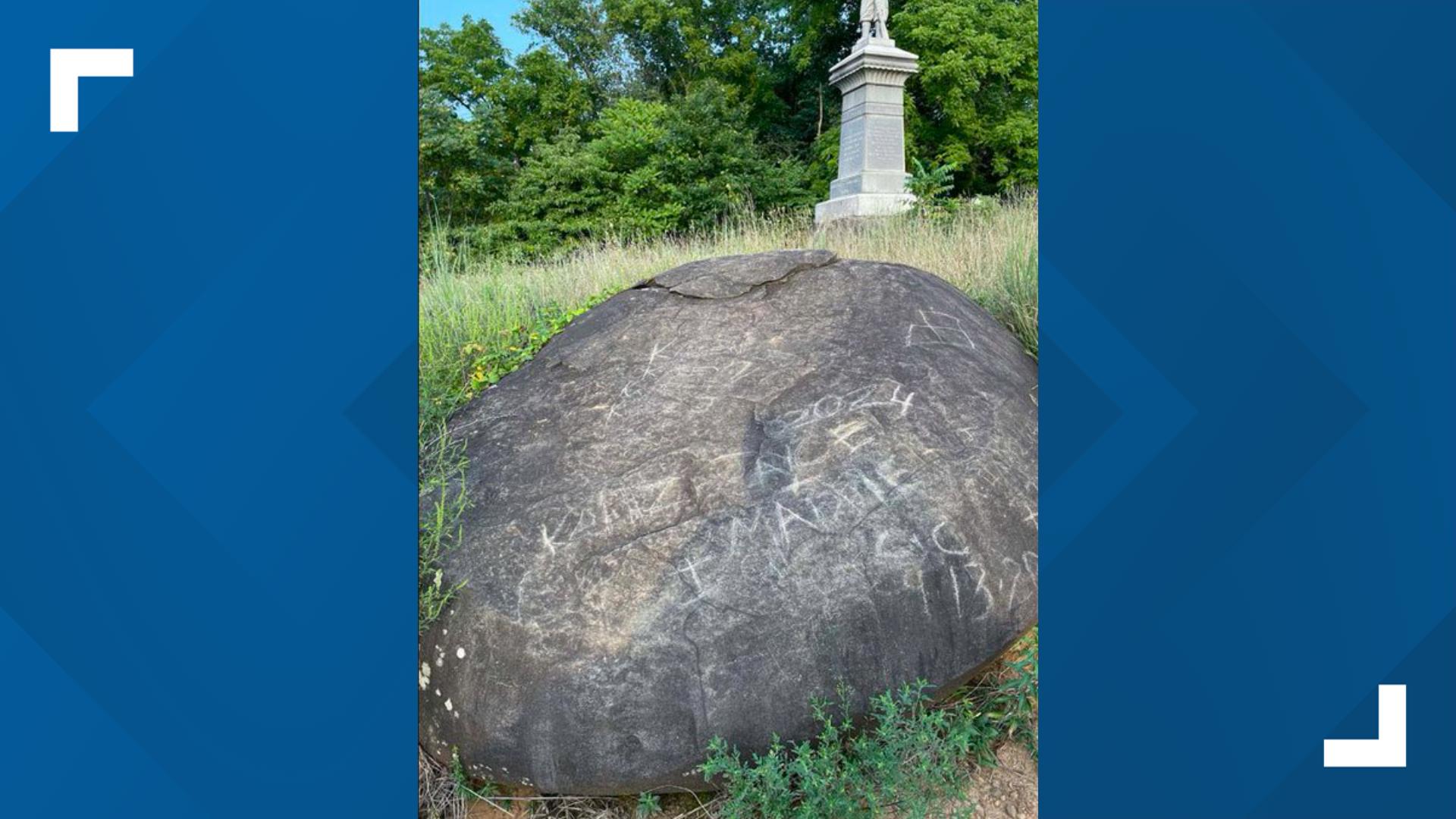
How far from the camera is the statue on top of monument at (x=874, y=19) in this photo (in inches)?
430

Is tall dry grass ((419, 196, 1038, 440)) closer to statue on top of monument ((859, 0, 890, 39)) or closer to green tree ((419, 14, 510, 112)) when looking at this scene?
statue on top of monument ((859, 0, 890, 39))

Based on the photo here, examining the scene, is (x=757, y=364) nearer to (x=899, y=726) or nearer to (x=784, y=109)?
(x=899, y=726)

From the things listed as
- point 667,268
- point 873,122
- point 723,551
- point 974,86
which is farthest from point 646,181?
point 723,551

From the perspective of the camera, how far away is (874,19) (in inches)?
434

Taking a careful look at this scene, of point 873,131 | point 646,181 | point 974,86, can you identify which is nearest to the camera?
point 873,131

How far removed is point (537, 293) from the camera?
5051mm

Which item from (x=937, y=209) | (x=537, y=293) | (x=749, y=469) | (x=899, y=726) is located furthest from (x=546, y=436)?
(x=937, y=209)

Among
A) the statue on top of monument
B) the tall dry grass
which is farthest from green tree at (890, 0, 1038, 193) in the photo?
the tall dry grass

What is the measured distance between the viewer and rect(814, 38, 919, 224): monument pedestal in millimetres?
10641

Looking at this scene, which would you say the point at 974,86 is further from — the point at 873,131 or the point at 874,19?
the point at 873,131
